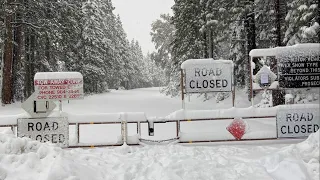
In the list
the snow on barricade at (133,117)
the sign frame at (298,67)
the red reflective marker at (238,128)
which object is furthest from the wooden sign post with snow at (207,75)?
the snow on barricade at (133,117)

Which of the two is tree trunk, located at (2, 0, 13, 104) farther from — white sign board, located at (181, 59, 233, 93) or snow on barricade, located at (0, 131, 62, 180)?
snow on barricade, located at (0, 131, 62, 180)

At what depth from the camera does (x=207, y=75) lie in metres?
10.5

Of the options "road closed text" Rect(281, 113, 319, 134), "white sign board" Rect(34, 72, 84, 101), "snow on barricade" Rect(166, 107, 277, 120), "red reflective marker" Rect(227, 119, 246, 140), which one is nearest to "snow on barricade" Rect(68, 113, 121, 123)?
"white sign board" Rect(34, 72, 84, 101)

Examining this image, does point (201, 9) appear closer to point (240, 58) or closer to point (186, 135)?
point (240, 58)

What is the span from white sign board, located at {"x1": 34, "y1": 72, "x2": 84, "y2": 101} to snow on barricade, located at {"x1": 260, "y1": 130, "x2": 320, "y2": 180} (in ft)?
19.1

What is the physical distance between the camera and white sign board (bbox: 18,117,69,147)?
9562 millimetres

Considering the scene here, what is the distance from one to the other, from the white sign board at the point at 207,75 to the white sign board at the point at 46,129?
13.0 feet

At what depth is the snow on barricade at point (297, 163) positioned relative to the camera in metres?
5.82

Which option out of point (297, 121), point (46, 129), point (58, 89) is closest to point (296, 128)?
point (297, 121)

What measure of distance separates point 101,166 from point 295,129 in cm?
607

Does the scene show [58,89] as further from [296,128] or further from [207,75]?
[296,128]

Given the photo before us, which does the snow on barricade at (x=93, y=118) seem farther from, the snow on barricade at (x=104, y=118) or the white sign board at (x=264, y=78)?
the white sign board at (x=264, y=78)

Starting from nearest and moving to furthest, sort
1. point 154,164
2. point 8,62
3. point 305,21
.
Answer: point 154,164 → point 305,21 → point 8,62

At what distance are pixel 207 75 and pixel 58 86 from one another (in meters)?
4.61
